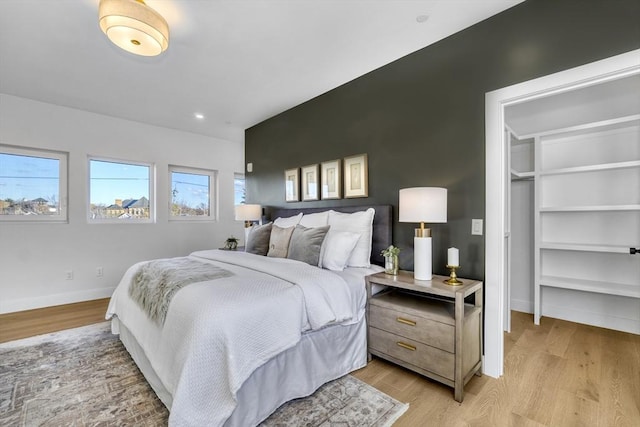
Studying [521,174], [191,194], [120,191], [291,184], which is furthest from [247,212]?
[521,174]

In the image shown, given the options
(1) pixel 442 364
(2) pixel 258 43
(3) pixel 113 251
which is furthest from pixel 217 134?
(1) pixel 442 364

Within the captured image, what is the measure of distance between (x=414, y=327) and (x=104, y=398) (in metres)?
2.08

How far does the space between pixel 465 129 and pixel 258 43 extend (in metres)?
1.87

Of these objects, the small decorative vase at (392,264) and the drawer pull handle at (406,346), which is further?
the small decorative vase at (392,264)

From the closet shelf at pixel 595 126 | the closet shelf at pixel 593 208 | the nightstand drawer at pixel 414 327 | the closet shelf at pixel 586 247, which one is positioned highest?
the closet shelf at pixel 595 126

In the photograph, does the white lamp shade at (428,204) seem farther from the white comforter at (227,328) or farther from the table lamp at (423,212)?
the white comforter at (227,328)

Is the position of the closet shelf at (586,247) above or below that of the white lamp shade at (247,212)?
below

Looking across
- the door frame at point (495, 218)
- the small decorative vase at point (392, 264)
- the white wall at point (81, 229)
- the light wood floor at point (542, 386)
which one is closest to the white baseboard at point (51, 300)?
the white wall at point (81, 229)

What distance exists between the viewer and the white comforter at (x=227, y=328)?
1339mm

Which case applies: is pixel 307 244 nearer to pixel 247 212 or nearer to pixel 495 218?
pixel 495 218

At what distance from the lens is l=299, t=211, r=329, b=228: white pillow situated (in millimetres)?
2992

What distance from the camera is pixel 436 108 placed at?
96.0 inches

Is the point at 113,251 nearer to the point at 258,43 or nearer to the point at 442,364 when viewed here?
the point at 258,43

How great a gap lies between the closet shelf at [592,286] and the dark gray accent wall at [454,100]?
157cm
